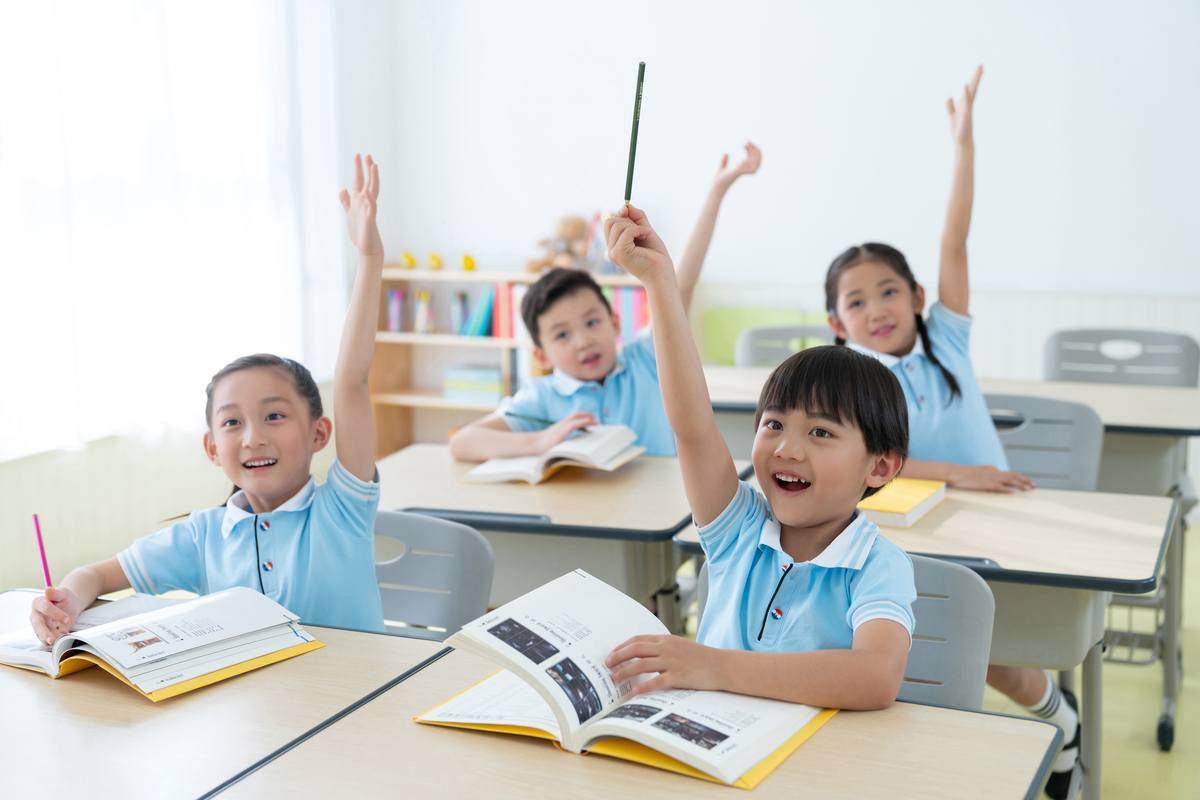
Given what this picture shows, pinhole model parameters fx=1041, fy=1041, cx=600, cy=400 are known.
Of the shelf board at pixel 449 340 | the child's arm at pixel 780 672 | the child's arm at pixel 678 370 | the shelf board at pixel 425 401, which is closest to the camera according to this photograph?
the child's arm at pixel 780 672

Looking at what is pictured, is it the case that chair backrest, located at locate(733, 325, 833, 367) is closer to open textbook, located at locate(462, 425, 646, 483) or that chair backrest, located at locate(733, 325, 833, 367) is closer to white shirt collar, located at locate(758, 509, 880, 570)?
open textbook, located at locate(462, 425, 646, 483)

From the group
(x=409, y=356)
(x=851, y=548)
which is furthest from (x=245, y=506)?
(x=409, y=356)

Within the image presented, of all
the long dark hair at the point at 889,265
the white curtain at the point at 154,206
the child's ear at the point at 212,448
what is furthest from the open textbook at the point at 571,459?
the white curtain at the point at 154,206

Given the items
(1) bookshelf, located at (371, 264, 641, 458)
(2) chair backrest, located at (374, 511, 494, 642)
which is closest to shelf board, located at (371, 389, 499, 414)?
(1) bookshelf, located at (371, 264, 641, 458)

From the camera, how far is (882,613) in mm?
1050

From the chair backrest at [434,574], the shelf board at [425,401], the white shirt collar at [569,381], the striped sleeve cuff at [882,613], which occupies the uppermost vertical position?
the white shirt collar at [569,381]

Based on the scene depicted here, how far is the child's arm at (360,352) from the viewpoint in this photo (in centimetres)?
146

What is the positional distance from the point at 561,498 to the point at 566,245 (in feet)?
9.06

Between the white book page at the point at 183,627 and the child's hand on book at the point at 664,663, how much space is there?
485mm

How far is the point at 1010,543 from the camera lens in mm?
1626

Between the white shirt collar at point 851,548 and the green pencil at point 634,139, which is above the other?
the green pencil at point 634,139

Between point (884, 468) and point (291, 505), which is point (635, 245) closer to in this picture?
point (884, 468)

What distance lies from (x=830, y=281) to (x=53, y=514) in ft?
8.02

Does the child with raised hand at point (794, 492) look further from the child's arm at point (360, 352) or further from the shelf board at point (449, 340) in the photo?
the shelf board at point (449, 340)
